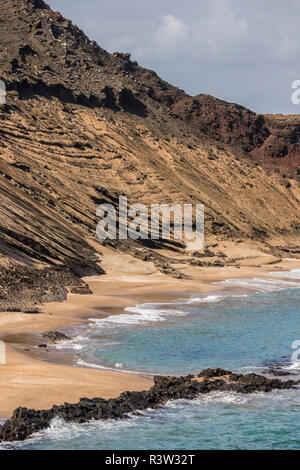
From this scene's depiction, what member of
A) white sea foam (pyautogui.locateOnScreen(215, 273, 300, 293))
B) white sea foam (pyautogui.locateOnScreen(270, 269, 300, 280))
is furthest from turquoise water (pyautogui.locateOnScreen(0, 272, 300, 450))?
white sea foam (pyautogui.locateOnScreen(270, 269, 300, 280))

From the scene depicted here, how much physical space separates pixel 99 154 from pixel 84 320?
34655 mm

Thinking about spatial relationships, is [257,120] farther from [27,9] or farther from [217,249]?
[217,249]

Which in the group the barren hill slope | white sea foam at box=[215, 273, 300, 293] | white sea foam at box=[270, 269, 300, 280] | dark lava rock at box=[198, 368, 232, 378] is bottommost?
dark lava rock at box=[198, 368, 232, 378]

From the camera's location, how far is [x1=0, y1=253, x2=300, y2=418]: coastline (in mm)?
13547

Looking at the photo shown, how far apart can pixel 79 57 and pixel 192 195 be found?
77.9 ft

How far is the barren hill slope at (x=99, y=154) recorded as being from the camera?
36562mm

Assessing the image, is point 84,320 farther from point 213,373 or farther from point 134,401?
point 134,401

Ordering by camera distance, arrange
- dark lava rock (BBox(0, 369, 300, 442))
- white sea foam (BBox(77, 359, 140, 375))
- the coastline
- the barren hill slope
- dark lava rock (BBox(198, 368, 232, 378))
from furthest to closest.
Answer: the barren hill slope, white sea foam (BBox(77, 359, 140, 375)), dark lava rock (BBox(198, 368, 232, 378)), the coastline, dark lava rock (BBox(0, 369, 300, 442))

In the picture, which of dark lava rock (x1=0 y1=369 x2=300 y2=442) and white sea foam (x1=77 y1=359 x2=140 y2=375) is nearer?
dark lava rock (x1=0 y1=369 x2=300 y2=442)

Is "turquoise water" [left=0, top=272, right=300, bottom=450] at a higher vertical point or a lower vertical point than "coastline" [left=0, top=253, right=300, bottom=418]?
lower

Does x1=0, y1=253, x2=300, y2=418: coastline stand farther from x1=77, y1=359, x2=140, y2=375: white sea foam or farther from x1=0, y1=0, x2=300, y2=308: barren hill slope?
x1=0, y1=0, x2=300, y2=308: barren hill slope

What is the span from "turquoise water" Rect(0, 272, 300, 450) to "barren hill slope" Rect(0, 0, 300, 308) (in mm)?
5777

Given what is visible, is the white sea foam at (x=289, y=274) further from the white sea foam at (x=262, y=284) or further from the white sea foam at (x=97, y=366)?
the white sea foam at (x=97, y=366)

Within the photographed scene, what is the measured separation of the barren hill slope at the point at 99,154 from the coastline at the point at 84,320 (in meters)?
1.64
